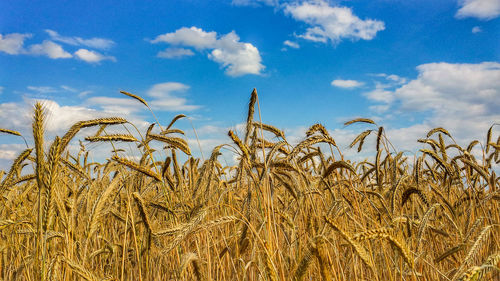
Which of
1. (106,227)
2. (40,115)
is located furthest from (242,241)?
(106,227)

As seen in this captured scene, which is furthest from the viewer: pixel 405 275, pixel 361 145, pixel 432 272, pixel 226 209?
pixel 226 209

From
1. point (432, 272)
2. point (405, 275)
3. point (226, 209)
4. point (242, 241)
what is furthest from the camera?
point (226, 209)

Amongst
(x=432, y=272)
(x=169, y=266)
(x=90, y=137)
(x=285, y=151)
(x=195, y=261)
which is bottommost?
(x=432, y=272)

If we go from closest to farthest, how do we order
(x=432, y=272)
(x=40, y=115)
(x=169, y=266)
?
1. (x=40, y=115)
2. (x=432, y=272)
3. (x=169, y=266)

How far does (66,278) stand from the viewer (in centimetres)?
284

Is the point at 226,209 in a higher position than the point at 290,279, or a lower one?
higher

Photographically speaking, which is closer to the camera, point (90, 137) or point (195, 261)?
point (195, 261)

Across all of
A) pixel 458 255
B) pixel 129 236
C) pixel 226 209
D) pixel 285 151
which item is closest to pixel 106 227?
pixel 129 236

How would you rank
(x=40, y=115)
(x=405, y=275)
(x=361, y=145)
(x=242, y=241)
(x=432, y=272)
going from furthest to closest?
(x=361, y=145) → (x=432, y=272) → (x=405, y=275) → (x=242, y=241) → (x=40, y=115)

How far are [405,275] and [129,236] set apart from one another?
3.25 m

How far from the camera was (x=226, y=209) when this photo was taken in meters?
4.82

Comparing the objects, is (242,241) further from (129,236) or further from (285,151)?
(129,236)

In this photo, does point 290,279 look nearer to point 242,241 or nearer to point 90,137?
point 242,241

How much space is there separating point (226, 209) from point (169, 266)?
4.14 ft
